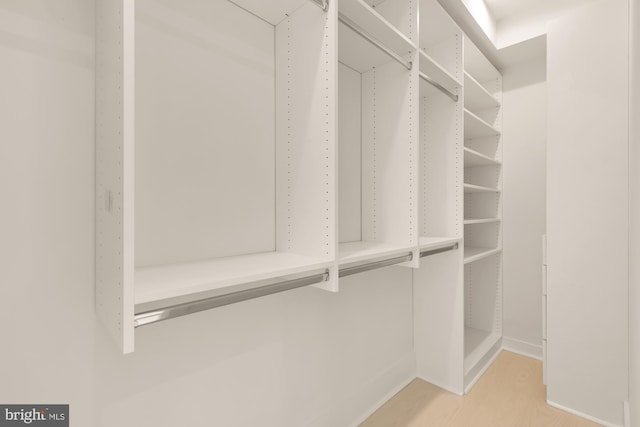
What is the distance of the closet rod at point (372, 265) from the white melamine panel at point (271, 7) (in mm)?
948

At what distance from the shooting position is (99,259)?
0.77 m

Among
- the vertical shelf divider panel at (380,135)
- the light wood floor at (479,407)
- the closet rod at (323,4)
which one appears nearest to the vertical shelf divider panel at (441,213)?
the light wood floor at (479,407)

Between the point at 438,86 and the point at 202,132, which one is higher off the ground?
the point at 438,86

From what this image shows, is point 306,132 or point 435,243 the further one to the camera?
point 435,243

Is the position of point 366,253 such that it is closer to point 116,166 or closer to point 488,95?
point 116,166

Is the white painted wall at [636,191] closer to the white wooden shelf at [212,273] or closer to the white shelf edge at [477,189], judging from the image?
the white wooden shelf at [212,273]

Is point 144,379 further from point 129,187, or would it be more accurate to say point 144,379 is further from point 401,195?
point 401,195

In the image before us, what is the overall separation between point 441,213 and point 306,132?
1.21m

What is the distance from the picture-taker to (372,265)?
4.15ft

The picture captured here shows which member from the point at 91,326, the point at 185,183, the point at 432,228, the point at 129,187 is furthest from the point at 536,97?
the point at 91,326

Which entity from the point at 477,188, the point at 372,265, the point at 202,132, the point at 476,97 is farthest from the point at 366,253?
the point at 476,97

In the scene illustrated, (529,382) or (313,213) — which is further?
(529,382)

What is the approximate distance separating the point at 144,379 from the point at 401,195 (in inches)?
47.7

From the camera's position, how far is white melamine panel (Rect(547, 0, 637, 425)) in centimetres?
163
